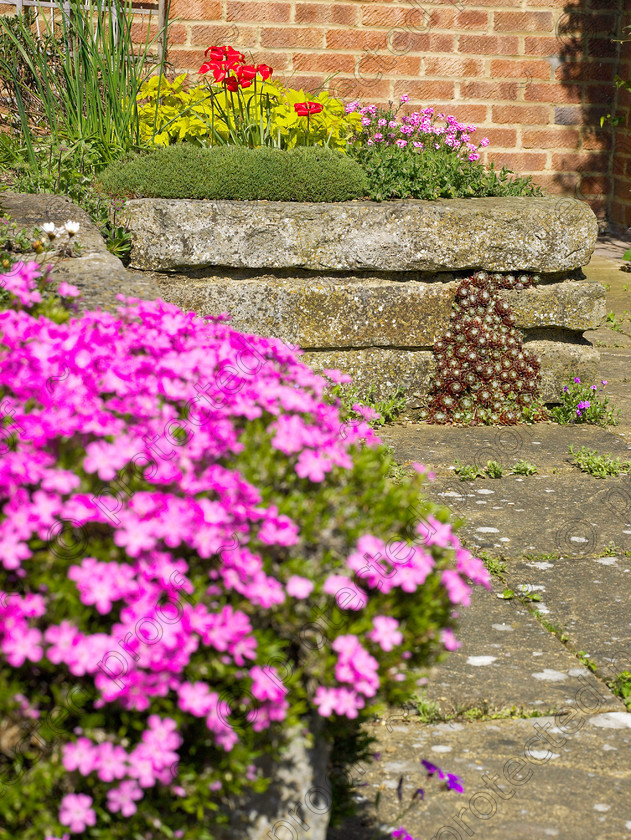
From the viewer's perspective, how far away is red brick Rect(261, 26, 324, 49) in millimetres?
6723

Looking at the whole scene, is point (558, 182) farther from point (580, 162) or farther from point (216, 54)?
point (216, 54)

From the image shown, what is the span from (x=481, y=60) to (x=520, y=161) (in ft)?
2.95

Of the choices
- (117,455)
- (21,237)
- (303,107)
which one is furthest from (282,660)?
(303,107)

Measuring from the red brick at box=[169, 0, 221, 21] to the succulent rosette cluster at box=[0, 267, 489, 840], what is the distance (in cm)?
568

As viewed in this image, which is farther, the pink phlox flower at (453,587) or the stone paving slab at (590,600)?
the stone paving slab at (590,600)

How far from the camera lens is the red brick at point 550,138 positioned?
25.4 feet

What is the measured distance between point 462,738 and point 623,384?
3.37 m

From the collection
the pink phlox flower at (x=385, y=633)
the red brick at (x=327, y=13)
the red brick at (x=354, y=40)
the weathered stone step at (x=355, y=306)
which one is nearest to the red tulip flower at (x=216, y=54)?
the weathered stone step at (x=355, y=306)

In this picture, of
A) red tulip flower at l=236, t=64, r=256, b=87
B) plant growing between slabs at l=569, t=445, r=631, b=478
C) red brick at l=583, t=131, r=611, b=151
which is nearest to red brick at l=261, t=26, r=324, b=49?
red tulip flower at l=236, t=64, r=256, b=87

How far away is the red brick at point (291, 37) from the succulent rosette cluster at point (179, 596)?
5.82 meters

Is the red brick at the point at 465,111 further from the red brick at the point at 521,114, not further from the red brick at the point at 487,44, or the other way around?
the red brick at the point at 487,44

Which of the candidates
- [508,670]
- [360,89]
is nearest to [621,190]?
[360,89]

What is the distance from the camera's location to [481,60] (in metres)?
7.37

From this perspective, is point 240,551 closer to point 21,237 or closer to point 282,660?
point 282,660
